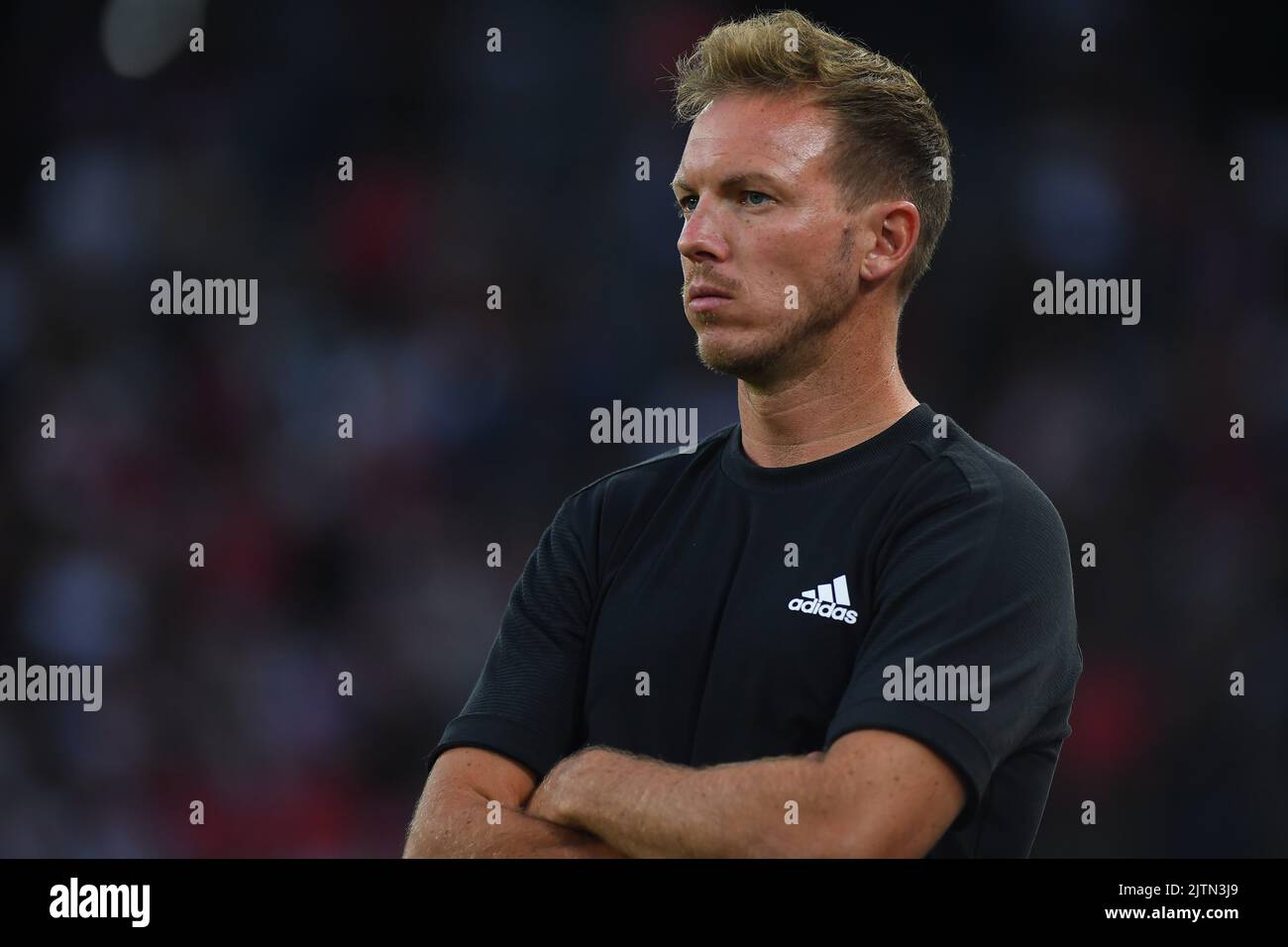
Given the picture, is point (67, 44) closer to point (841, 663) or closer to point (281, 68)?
point (281, 68)

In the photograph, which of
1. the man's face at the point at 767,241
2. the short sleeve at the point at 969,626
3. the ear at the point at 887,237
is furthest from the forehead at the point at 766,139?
the short sleeve at the point at 969,626

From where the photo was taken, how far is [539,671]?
3.30 m

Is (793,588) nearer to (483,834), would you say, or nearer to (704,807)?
(704,807)

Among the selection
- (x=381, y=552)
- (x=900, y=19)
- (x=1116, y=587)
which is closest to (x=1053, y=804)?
(x=1116, y=587)

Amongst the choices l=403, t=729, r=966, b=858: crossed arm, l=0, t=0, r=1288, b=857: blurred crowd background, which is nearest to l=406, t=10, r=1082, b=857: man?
l=403, t=729, r=966, b=858: crossed arm

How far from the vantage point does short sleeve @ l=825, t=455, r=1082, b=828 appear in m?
2.75

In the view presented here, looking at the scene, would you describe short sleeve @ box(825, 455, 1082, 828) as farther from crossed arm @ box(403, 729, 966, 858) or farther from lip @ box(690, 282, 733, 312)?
lip @ box(690, 282, 733, 312)

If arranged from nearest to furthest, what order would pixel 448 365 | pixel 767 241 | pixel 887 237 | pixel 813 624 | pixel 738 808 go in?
pixel 738 808 → pixel 813 624 → pixel 767 241 → pixel 887 237 → pixel 448 365

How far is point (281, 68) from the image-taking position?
784cm

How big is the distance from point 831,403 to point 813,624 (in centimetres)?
57

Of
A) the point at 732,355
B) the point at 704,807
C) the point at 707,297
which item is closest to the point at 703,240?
the point at 707,297

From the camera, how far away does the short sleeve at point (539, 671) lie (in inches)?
127

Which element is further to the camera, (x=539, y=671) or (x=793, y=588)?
(x=539, y=671)

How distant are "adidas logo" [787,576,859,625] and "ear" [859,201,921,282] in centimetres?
78
